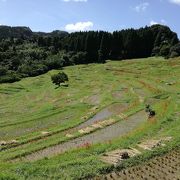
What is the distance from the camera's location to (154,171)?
1207 inches

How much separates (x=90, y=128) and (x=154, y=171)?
2158cm

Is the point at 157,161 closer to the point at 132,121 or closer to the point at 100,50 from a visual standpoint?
the point at 132,121

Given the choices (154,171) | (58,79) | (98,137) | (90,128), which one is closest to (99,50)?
(58,79)

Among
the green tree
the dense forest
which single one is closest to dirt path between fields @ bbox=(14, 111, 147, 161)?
the green tree

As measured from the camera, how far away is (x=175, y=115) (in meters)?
56.2

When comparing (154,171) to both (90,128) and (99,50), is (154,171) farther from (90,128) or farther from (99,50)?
(99,50)

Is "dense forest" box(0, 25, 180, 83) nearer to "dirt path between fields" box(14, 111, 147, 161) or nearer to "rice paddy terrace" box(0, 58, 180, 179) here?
"rice paddy terrace" box(0, 58, 180, 179)

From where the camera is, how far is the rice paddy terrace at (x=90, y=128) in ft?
100.0

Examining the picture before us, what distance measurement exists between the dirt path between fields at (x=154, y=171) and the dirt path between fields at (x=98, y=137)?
10.2 m

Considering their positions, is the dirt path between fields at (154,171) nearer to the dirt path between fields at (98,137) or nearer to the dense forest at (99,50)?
the dirt path between fields at (98,137)

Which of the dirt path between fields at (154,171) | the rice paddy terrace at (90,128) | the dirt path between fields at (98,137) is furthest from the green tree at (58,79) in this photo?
the dirt path between fields at (154,171)

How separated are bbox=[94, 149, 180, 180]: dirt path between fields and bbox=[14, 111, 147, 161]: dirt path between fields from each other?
10225 mm

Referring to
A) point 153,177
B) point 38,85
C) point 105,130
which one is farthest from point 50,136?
point 38,85

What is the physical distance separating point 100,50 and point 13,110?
3866 inches
